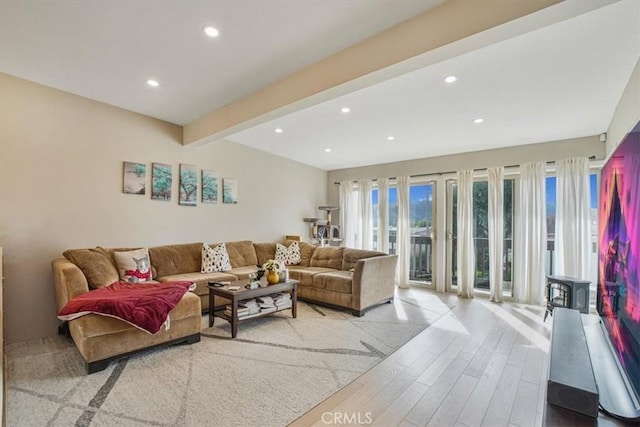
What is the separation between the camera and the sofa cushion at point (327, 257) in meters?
4.98

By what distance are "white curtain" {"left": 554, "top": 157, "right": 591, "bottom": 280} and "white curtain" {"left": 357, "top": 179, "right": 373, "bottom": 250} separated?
10.5 ft

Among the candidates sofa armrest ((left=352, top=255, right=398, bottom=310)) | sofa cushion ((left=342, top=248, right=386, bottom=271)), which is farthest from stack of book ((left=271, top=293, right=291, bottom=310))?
sofa cushion ((left=342, top=248, right=386, bottom=271))

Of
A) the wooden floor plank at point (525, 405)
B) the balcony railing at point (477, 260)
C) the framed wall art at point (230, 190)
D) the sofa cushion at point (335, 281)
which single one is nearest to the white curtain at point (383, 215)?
the balcony railing at point (477, 260)

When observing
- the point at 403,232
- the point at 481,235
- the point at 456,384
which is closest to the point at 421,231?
the point at 403,232

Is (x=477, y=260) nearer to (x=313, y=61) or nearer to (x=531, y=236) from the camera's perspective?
(x=531, y=236)

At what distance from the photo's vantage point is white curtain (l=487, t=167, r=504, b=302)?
4.88 metres

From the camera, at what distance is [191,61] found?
8.70 ft

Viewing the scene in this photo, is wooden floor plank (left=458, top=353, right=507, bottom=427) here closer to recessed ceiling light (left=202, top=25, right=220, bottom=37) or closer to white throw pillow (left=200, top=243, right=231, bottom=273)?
recessed ceiling light (left=202, top=25, right=220, bottom=37)

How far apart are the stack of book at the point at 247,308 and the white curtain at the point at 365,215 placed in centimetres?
351

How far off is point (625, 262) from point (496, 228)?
381 cm

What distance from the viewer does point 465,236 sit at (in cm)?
523

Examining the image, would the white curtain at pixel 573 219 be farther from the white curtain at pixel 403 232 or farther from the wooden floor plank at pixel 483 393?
the wooden floor plank at pixel 483 393

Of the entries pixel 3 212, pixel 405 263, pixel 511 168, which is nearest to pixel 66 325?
pixel 3 212

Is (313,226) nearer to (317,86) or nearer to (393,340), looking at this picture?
(393,340)
